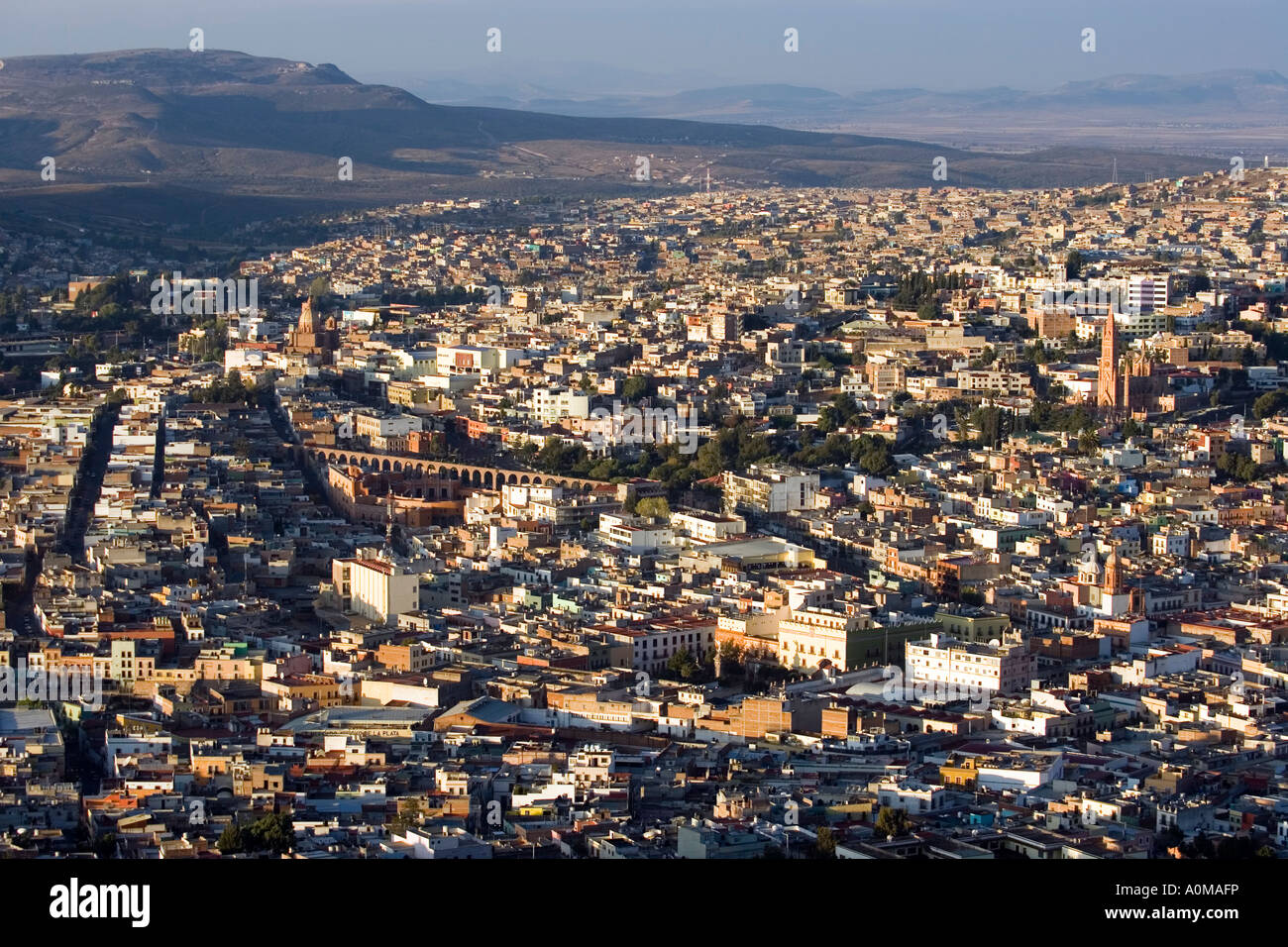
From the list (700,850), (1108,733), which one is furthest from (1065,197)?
(700,850)

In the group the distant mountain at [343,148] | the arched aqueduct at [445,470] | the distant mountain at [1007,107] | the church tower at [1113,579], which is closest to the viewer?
the church tower at [1113,579]

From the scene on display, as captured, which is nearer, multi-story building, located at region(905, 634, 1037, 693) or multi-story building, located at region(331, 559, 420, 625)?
multi-story building, located at region(905, 634, 1037, 693)

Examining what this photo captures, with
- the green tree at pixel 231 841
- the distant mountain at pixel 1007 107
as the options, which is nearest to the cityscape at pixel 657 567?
the green tree at pixel 231 841

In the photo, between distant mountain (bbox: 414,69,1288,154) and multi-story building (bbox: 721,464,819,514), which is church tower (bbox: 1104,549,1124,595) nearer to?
multi-story building (bbox: 721,464,819,514)

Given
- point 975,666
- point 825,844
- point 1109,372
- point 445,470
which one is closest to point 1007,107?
point 1109,372

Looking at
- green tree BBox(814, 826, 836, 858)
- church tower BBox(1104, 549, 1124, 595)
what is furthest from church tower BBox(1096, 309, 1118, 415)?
green tree BBox(814, 826, 836, 858)

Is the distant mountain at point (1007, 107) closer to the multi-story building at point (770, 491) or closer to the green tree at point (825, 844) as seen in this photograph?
the multi-story building at point (770, 491)
